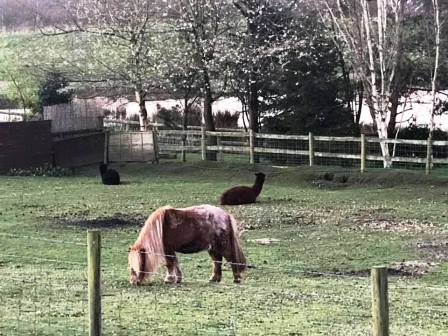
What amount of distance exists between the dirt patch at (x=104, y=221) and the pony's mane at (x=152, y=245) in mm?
6286

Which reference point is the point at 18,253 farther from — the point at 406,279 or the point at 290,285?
the point at 406,279

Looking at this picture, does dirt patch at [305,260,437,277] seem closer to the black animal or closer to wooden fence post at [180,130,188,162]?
the black animal

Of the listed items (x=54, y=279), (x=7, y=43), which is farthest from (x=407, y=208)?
(x=7, y=43)

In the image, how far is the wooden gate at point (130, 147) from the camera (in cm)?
2858

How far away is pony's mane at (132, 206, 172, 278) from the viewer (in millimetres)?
9422

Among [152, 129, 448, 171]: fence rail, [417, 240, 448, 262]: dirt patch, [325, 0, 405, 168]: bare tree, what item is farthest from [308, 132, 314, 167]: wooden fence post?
[417, 240, 448, 262]: dirt patch

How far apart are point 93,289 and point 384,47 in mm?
21883

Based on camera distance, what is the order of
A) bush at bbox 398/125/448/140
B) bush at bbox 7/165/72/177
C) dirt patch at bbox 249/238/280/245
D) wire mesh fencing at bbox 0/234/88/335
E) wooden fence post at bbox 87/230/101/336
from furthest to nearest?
bush at bbox 398/125/448/140, bush at bbox 7/165/72/177, dirt patch at bbox 249/238/280/245, wire mesh fencing at bbox 0/234/88/335, wooden fence post at bbox 87/230/101/336

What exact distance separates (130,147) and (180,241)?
62.9ft

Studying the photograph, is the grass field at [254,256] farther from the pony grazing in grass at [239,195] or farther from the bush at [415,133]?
the bush at [415,133]

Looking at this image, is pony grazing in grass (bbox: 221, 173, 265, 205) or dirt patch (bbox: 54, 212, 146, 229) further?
pony grazing in grass (bbox: 221, 173, 265, 205)

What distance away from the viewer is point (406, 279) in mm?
10891

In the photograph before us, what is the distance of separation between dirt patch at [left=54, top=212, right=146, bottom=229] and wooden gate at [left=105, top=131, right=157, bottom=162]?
37.3ft

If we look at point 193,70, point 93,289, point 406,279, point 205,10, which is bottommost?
point 406,279
